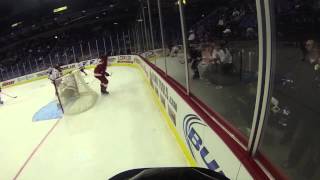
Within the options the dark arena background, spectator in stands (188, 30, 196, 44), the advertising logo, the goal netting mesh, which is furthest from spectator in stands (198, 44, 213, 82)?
the goal netting mesh

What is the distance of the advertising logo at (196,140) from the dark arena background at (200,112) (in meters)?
0.01

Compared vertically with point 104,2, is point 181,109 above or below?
below

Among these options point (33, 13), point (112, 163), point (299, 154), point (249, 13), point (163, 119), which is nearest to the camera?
point (299, 154)

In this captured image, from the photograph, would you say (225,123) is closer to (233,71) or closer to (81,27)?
(233,71)

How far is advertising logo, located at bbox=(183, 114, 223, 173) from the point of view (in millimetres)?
2431

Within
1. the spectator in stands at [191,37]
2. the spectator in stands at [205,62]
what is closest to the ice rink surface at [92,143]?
the spectator in stands at [205,62]

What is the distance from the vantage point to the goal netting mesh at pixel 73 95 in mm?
6254

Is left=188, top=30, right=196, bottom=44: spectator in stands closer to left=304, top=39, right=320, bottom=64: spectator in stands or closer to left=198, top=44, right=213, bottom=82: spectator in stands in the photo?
left=198, top=44, right=213, bottom=82: spectator in stands

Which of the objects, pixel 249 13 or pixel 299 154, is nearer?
pixel 299 154

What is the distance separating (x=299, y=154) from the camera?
5.00ft

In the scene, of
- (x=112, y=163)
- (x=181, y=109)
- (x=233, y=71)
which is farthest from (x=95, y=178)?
(x=233, y=71)

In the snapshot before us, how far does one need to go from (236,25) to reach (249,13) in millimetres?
406

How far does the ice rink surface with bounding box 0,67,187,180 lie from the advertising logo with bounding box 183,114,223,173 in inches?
19.4

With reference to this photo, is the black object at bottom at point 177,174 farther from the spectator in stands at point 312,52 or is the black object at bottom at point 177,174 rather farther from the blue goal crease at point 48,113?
the blue goal crease at point 48,113
